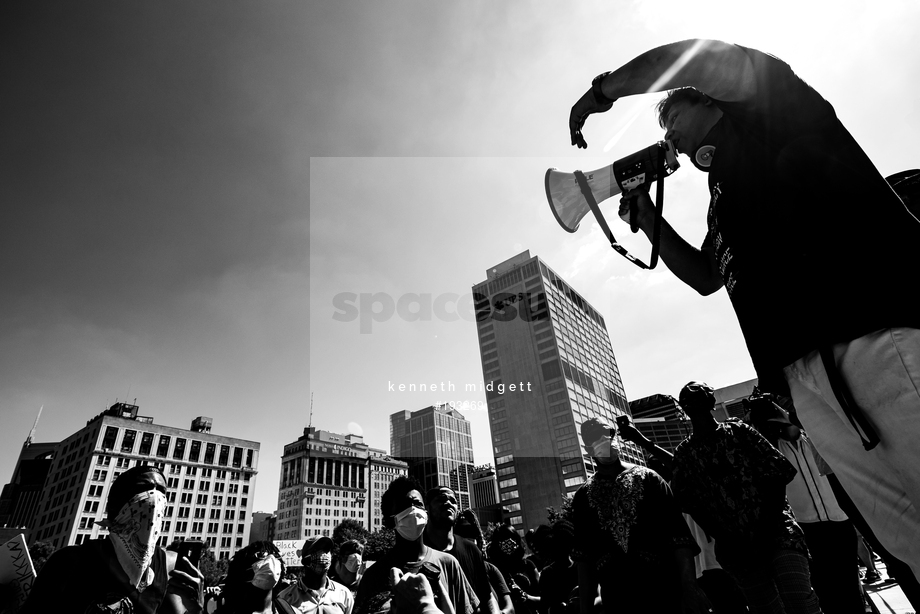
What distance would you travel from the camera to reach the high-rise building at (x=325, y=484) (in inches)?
4321

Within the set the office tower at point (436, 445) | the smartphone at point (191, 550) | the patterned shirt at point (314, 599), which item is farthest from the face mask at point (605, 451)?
the office tower at point (436, 445)

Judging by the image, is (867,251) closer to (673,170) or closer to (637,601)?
(673,170)

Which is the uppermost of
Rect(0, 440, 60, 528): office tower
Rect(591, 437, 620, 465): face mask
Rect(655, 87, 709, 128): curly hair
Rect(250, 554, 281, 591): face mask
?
Rect(0, 440, 60, 528): office tower

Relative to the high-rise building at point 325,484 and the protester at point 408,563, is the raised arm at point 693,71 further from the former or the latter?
the high-rise building at point 325,484

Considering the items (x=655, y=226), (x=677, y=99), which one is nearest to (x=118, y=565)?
(x=655, y=226)

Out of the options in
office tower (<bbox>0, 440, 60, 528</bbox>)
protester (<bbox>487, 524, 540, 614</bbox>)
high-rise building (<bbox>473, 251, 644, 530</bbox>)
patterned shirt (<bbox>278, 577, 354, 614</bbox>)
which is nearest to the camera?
patterned shirt (<bbox>278, 577, 354, 614</bbox>)

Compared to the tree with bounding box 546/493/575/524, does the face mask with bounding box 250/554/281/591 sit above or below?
below

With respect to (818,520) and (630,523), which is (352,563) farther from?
(818,520)

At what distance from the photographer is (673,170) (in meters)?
1.99

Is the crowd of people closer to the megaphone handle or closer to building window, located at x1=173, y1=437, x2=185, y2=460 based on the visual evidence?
the megaphone handle

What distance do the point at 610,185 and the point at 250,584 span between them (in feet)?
13.9

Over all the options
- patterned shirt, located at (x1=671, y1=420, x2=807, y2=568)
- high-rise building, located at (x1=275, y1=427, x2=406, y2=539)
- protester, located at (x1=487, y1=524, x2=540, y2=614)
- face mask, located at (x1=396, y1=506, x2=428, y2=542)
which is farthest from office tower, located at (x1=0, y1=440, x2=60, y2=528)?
patterned shirt, located at (x1=671, y1=420, x2=807, y2=568)

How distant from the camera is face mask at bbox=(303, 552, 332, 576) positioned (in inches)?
174

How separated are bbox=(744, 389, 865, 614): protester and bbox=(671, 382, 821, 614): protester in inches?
9.3
